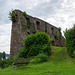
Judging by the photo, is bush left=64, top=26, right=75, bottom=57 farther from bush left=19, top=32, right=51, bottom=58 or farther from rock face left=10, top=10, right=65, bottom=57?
rock face left=10, top=10, right=65, bottom=57

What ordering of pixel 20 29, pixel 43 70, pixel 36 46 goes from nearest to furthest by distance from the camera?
pixel 43 70 < pixel 36 46 < pixel 20 29

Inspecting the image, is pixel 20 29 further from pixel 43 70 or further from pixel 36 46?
pixel 43 70

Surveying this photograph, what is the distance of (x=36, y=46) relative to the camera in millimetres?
17609

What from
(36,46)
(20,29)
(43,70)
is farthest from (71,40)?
(20,29)

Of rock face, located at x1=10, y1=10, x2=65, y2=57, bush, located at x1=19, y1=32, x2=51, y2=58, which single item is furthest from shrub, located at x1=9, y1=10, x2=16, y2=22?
bush, located at x1=19, y1=32, x2=51, y2=58

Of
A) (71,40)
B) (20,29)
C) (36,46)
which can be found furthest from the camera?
(20,29)

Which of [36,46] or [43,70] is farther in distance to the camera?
[36,46]

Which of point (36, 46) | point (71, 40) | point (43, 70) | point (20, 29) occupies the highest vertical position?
point (20, 29)

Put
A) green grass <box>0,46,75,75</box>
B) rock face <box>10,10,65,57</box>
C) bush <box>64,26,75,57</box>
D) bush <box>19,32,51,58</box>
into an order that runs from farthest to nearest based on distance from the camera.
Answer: rock face <box>10,10,65,57</box>
bush <box>19,32,51,58</box>
bush <box>64,26,75,57</box>
green grass <box>0,46,75,75</box>

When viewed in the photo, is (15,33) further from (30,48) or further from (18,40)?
(30,48)

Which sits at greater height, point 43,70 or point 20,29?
point 20,29

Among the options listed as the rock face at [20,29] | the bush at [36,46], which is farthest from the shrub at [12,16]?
the bush at [36,46]

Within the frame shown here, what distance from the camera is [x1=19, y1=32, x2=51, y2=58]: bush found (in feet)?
55.6

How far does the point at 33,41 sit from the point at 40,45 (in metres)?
1.34
